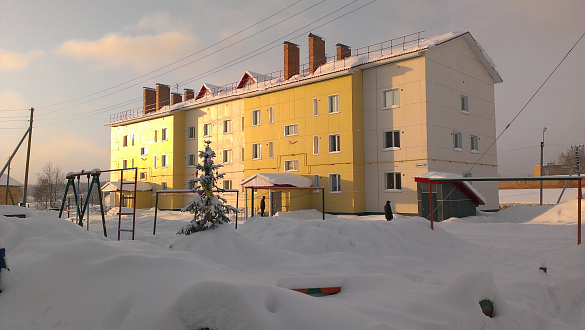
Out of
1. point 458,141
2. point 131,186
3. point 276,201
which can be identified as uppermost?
point 458,141

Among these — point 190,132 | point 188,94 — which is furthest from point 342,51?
point 188,94

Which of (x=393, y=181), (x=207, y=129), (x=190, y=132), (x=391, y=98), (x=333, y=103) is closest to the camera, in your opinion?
(x=393, y=181)

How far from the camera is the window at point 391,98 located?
28.3 meters

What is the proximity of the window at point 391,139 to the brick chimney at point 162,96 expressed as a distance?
2916 cm

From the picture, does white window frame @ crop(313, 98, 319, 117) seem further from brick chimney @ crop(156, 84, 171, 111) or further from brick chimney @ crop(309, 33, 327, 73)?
brick chimney @ crop(156, 84, 171, 111)

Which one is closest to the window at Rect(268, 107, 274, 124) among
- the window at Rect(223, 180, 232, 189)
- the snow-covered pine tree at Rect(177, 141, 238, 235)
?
the window at Rect(223, 180, 232, 189)

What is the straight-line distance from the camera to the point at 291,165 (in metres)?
33.1

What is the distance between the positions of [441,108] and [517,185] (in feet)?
121

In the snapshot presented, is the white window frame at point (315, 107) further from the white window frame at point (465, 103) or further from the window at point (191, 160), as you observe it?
the window at point (191, 160)

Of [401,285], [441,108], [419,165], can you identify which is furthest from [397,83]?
[401,285]

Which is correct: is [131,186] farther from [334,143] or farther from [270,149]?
[334,143]

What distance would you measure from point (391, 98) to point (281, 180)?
9506 mm

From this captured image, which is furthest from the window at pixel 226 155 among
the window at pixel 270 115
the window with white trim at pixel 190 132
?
the window at pixel 270 115

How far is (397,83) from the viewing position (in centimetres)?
2808
